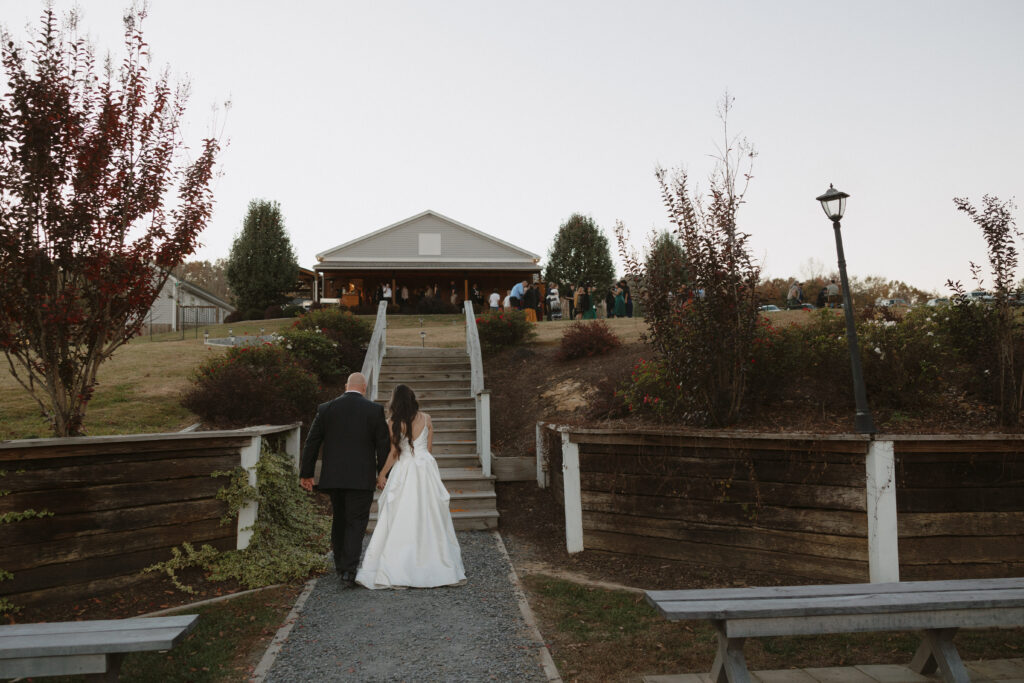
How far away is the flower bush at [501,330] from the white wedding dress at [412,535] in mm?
10221

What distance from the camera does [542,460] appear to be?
991cm

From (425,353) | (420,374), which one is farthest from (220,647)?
(425,353)

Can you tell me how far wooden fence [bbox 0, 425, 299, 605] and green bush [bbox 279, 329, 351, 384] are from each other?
7.16 metres

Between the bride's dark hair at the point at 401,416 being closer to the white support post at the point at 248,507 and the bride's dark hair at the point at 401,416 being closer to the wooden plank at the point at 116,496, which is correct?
the white support post at the point at 248,507

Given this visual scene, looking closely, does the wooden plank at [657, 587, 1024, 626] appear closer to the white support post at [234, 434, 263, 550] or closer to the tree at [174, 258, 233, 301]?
the white support post at [234, 434, 263, 550]

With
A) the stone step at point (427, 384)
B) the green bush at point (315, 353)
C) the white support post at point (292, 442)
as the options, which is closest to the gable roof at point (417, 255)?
the green bush at point (315, 353)

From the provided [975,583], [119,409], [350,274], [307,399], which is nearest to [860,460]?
[975,583]

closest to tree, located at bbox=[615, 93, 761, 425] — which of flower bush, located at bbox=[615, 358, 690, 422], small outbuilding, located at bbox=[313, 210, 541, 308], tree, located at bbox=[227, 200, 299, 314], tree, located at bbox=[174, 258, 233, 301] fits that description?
flower bush, located at bbox=[615, 358, 690, 422]

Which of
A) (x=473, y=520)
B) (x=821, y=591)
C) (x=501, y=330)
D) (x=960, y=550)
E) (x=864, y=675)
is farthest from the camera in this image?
(x=501, y=330)

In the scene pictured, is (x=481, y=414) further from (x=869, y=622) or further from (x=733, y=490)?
(x=869, y=622)

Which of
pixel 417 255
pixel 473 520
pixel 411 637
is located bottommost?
pixel 473 520

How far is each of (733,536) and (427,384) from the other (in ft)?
24.7

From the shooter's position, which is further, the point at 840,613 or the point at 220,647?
the point at 220,647

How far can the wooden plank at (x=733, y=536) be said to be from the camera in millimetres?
5926
